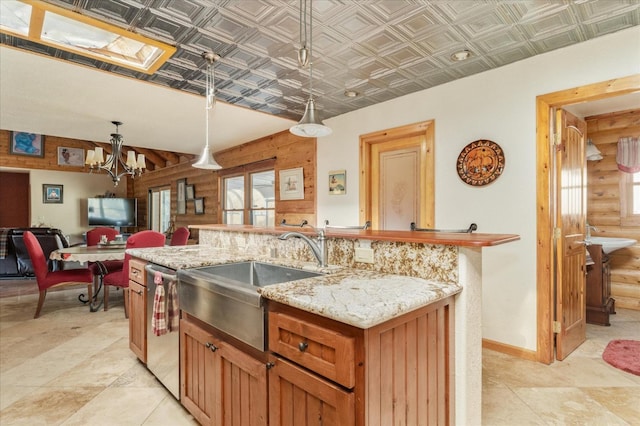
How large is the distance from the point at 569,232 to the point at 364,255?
2149mm

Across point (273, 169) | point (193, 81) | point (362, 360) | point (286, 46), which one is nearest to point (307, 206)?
point (273, 169)

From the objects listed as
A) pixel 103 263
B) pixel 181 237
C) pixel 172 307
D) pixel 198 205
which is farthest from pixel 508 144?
pixel 198 205

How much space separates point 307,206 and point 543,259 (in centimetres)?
290

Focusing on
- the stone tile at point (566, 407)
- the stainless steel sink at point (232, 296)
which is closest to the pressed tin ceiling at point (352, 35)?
the stainless steel sink at point (232, 296)

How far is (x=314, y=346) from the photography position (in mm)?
1103

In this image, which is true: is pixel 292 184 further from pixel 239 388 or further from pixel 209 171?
pixel 239 388

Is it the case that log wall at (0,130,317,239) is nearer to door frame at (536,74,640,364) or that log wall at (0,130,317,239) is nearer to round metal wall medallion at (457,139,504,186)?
round metal wall medallion at (457,139,504,186)

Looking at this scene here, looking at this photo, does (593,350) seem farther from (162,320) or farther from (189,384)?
(162,320)

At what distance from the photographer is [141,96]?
342 cm

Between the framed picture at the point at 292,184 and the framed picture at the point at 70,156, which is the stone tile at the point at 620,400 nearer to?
the framed picture at the point at 292,184

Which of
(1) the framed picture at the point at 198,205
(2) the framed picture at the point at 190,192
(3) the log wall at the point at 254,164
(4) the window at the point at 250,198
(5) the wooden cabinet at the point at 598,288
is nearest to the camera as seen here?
(5) the wooden cabinet at the point at 598,288

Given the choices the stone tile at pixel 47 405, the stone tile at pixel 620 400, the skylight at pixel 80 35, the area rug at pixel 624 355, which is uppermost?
the skylight at pixel 80 35

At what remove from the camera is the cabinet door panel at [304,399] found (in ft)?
3.31

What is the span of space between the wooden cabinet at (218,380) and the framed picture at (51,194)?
876cm
